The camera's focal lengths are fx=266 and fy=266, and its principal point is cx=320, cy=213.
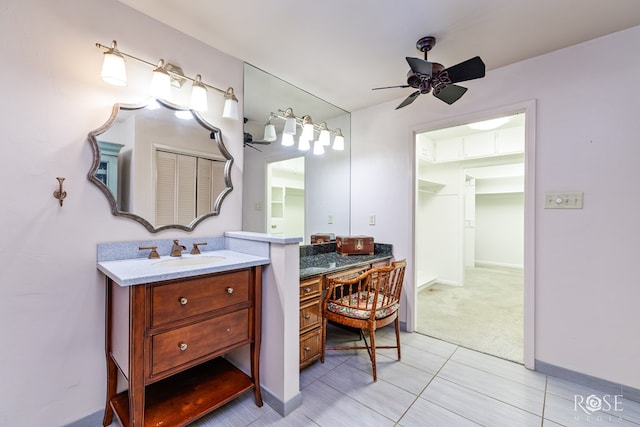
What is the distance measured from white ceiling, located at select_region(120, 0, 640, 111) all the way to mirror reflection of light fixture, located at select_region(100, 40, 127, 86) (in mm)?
389

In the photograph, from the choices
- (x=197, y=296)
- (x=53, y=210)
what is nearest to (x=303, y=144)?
(x=197, y=296)

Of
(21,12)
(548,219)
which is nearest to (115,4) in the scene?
(21,12)

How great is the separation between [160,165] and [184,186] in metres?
0.20

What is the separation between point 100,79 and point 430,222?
461 cm

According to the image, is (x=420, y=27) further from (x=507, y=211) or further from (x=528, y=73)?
(x=507, y=211)

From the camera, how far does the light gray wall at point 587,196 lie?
5.63 feet

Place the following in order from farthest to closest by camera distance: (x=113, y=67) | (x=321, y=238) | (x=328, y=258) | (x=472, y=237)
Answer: (x=472, y=237)
(x=321, y=238)
(x=328, y=258)
(x=113, y=67)

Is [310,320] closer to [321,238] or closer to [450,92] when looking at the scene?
[321,238]

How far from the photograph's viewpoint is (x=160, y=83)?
5.20 ft

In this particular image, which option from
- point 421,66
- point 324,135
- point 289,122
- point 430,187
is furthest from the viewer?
point 430,187

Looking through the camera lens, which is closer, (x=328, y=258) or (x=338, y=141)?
(x=328, y=258)

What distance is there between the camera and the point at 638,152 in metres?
1.69

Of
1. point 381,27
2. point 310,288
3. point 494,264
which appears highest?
point 381,27

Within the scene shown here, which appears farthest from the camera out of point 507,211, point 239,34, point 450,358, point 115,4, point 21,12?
point 507,211
